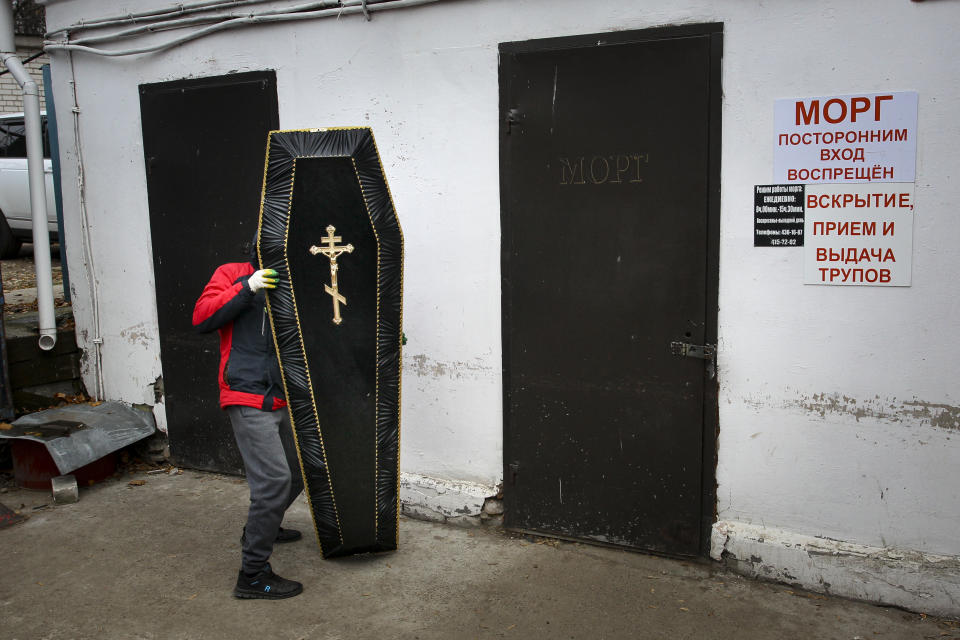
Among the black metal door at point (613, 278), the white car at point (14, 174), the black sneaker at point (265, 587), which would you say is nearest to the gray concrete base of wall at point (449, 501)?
the black metal door at point (613, 278)

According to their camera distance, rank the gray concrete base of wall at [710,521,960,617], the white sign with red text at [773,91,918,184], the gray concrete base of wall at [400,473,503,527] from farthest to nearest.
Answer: the gray concrete base of wall at [400,473,503,527] → the gray concrete base of wall at [710,521,960,617] → the white sign with red text at [773,91,918,184]

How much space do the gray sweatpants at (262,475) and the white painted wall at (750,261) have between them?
117cm

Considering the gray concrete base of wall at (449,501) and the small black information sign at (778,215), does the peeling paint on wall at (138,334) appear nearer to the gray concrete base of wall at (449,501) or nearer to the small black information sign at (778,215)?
the gray concrete base of wall at (449,501)

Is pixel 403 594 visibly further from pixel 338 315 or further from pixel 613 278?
pixel 613 278

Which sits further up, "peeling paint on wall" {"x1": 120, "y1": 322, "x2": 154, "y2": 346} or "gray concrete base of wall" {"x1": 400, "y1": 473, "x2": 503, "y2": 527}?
"peeling paint on wall" {"x1": 120, "y1": 322, "x2": 154, "y2": 346}

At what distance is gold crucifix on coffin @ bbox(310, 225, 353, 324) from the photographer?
3.92 m

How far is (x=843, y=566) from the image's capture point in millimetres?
A: 3773

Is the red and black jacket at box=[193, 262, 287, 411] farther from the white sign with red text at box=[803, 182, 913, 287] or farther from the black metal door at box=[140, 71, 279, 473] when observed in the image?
the white sign with red text at box=[803, 182, 913, 287]

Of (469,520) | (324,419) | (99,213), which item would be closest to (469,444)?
(469,520)

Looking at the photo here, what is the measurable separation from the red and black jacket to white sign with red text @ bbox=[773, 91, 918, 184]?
101 inches

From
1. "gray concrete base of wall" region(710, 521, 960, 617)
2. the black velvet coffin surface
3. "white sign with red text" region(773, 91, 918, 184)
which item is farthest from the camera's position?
the black velvet coffin surface

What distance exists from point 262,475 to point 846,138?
10.3 ft

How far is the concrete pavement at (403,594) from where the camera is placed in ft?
11.8

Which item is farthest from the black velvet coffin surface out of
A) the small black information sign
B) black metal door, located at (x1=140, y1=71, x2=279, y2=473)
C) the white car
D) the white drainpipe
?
the white car
